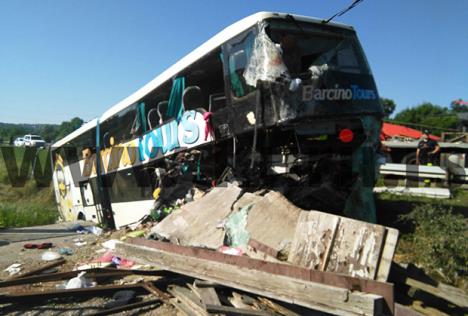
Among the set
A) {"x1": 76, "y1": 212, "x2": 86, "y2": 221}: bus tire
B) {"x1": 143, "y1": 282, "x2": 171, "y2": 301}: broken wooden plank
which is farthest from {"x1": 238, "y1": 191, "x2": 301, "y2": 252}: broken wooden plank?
{"x1": 76, "y1": 212, "x2": 86, "y2": 221}: bus tire

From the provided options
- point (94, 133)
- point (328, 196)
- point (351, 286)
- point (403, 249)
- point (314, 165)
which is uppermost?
point (94, 133)

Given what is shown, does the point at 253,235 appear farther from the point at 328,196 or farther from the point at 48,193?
the point at 48,193

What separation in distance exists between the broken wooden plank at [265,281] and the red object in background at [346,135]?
2.27 metres

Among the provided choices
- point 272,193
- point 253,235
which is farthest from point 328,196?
point 253,235

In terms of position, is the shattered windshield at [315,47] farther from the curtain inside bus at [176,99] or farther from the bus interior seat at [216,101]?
the curtain inside bus at [176,99]

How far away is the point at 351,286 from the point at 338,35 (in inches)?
140

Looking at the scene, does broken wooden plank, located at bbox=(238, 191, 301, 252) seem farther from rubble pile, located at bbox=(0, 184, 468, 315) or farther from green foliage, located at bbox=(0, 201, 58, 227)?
green foliage, located at bbox=(0, 201, 58, 227)

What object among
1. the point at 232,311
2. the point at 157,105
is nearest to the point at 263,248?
the point at 232,311

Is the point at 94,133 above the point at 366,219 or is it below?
above

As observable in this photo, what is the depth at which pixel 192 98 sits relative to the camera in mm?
6258

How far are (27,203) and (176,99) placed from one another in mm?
14629

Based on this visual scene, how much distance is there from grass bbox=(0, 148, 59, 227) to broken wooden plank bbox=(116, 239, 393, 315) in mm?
8538

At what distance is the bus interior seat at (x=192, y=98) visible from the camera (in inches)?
245

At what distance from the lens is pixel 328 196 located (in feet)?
17.6
